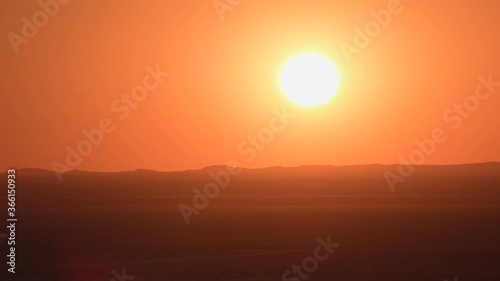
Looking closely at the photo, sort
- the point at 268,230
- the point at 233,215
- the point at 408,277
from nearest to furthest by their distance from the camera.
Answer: the point at 408,277
the point at 268,230
the point at 233,215

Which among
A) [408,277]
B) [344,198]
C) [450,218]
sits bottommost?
[408,277]

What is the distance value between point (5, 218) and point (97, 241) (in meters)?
8.86

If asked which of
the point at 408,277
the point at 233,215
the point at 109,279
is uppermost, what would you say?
the point at 233,215

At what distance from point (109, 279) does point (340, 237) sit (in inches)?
407

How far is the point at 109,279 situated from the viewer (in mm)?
17328

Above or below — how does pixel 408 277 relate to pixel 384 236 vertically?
below

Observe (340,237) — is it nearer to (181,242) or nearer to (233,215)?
(181,242)

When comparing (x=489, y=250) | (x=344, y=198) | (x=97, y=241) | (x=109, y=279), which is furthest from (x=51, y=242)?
(x=344, y=198)

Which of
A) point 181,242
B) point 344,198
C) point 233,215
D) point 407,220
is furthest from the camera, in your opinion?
point 344,198

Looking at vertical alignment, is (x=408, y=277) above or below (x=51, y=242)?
below

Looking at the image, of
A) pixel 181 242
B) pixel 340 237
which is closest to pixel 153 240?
pixel 181 242

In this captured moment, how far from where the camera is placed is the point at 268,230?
89.0 ft

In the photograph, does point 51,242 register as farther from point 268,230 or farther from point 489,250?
point 489,250

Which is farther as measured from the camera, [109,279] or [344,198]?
[344,198]
